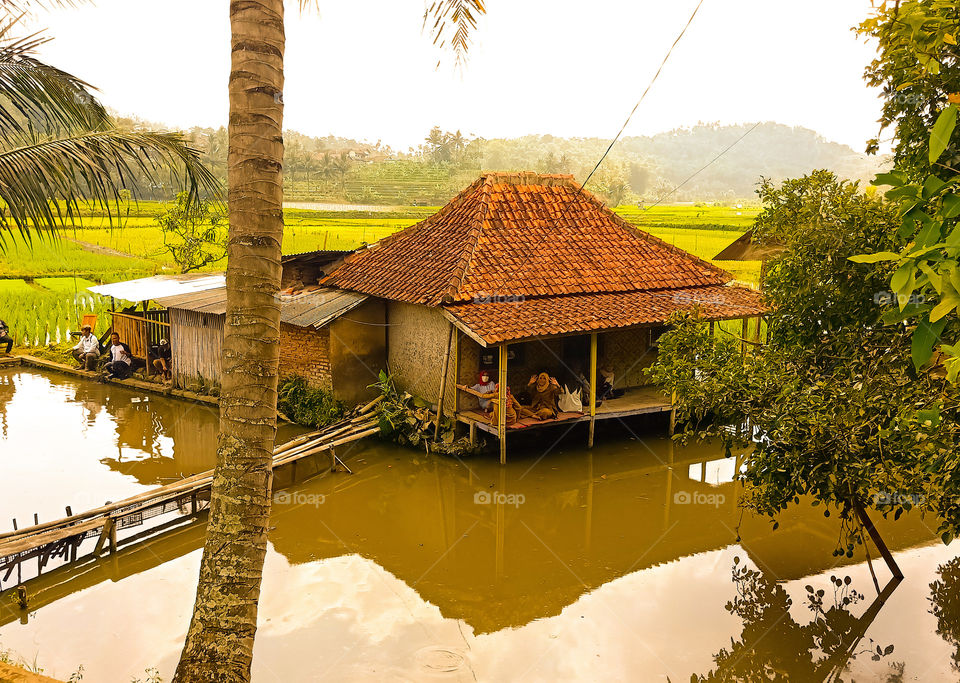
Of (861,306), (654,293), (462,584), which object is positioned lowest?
(462,584)

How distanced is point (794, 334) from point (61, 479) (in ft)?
30.6

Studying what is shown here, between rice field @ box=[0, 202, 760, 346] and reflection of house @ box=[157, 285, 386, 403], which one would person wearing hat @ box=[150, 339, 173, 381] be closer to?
reflection of house @ box=[157, 285, 386, 403]

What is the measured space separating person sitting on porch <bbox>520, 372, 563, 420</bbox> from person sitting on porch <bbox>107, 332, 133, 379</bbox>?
28.3ft

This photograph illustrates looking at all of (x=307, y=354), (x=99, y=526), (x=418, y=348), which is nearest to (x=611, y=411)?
(x=418, y=348)

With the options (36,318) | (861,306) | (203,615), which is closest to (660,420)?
(861,306)

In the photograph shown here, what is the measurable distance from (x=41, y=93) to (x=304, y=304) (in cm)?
683

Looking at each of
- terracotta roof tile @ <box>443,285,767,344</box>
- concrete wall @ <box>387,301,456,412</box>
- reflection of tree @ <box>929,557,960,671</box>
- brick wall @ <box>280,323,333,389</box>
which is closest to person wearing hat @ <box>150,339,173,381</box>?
brick wall @ <box>280,323,333,389</box>

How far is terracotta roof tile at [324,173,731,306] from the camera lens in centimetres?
1252

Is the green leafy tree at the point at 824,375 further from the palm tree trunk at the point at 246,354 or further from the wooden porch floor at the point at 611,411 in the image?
the palm tree trunk at the point at 246,354

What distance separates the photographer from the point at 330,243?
26578 mm

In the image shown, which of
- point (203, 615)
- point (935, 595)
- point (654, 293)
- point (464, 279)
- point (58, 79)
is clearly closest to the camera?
point (203, 615)

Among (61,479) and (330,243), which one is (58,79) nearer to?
(61,479)

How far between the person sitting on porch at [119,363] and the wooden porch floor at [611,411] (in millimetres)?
7701

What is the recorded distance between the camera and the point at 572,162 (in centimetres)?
4678
